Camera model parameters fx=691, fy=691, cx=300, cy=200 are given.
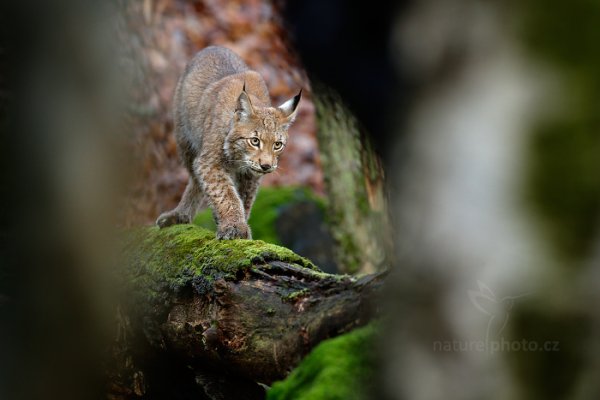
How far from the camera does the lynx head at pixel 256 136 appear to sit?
462cm

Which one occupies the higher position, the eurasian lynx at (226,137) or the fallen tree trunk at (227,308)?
the eurasian lynx at (226,137)

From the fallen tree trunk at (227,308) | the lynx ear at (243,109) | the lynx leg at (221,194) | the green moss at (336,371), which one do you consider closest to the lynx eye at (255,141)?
the lynx ear at (243,109)

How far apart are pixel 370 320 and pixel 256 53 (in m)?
7.21

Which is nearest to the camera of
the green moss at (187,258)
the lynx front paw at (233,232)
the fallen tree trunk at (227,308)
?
the fallen tree trunk at (227,308)

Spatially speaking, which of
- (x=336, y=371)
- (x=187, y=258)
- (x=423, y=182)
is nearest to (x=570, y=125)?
(x=423, y=182)

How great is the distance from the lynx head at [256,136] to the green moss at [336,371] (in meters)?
2.42

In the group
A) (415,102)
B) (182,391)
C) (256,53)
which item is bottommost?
(182,391)

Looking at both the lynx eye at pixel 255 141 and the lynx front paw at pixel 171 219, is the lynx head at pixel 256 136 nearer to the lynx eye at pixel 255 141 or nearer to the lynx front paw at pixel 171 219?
the lynx eye at pixel 255 141

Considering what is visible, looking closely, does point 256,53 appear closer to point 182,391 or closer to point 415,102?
point 182,391

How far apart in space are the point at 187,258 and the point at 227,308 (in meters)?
0.68

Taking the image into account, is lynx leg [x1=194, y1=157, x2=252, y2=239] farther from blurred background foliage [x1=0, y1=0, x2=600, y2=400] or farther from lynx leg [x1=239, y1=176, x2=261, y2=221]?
blurred background foliage [x1=0, y1=0, x2=600, y2=400]

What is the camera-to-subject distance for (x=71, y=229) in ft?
6.29

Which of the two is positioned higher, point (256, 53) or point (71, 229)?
point (256, 53)

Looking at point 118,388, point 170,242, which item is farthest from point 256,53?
point 118,388
